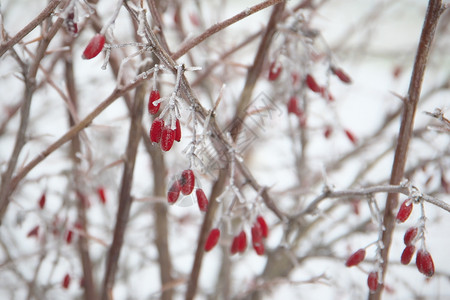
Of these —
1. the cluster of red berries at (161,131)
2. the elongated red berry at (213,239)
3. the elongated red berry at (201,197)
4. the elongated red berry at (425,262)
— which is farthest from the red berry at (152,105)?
the elongated red berry at (425,262)

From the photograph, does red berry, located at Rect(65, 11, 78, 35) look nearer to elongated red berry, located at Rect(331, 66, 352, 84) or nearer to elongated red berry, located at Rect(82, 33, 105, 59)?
elongated red berry, located at Rect(82, 33, 105, 59)

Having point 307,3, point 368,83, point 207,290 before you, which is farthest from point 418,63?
point 368,83

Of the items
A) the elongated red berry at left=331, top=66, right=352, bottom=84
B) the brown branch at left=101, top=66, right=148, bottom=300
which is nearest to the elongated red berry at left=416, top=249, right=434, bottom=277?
the elongated red berry at left=331, top=66, right=352, bottom=84

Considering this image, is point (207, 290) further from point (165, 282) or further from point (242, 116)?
point (242, 116)

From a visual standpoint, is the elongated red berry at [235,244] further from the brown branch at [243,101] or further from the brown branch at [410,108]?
the brown branch at [410,108]

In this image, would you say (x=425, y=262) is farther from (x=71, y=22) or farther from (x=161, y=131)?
(x=71, y=22)

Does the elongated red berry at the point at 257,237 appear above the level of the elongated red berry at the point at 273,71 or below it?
below
